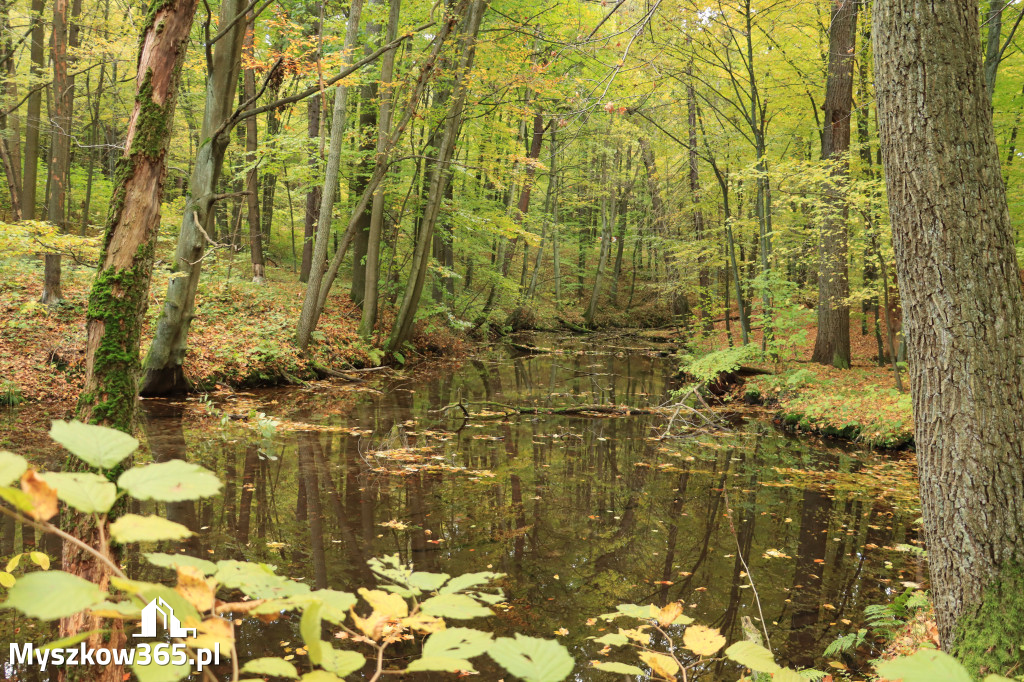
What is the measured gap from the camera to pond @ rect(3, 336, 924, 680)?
13.2 feet

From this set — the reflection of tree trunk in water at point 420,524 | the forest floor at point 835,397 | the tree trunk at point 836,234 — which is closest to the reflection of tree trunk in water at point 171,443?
the reflection of tree trunk in water at point 420,524

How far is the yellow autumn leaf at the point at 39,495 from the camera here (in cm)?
73

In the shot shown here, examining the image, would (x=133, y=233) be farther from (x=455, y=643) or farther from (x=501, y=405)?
(x=501, y=405)

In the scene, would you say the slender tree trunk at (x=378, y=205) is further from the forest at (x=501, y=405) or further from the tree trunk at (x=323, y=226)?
the tree trunk at (x=323, y=226)

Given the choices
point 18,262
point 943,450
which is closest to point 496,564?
point 943,450

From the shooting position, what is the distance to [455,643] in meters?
0.93

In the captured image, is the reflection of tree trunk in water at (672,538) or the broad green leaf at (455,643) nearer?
the broad green leaf at (455,643)

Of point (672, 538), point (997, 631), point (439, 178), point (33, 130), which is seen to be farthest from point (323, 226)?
point (997, 631)

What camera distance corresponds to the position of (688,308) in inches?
934

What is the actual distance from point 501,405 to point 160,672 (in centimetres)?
951

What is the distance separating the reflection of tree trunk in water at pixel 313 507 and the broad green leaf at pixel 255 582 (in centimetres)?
222

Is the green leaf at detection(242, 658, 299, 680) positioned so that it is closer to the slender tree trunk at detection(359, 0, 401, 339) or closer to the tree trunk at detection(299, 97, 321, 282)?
the slender tree trunk at detection(359, 0, 401, 339)

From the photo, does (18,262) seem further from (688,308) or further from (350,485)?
(688,308)

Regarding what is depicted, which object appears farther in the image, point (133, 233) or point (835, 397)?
point (835, 397)
